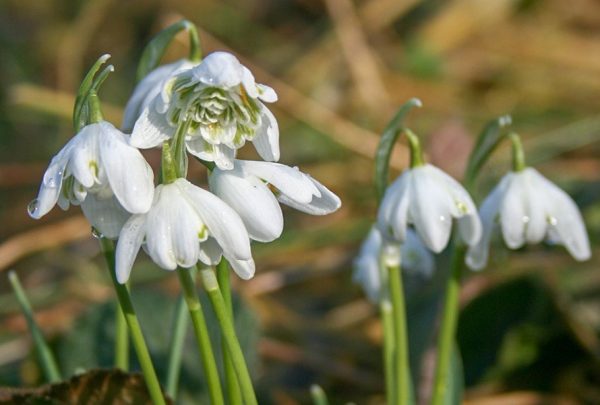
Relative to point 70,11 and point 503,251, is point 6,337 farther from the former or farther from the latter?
point 70,11

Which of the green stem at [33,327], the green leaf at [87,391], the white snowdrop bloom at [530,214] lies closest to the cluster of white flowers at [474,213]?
Result: the white snowdrop bloom at [530,214]

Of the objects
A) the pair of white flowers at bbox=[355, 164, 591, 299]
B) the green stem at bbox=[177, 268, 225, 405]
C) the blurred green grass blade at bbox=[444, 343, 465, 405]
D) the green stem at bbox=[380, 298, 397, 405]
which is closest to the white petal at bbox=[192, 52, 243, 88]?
the green stem at bbox=[177, 268, 225, 405]

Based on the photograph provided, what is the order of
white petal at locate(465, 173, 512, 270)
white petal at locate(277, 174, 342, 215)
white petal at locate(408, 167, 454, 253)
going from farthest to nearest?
1. white petal at locate(465, 173, 512, 270)
2. white petal at locate(408, 167, 454, 253)
3. white petal at locate(277, 174, 342, 215)

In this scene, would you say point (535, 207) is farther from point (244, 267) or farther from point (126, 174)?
point (126, 174)

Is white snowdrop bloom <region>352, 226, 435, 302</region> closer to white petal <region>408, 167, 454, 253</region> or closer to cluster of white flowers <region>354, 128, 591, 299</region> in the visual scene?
cluster of white flowers <region>354, 128, 591, 299</region>

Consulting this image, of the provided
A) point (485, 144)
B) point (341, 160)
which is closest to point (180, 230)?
point (485, 144)

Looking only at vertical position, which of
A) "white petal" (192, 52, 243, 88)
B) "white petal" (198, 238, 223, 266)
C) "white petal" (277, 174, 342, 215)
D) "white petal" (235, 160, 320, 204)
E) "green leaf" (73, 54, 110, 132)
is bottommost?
"white petal" (198, 238, 223, 266)

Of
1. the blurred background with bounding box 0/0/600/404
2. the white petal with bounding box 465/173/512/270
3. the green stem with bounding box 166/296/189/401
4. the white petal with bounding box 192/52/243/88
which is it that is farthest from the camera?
the blurred background with bounding box 0/0/600/404
